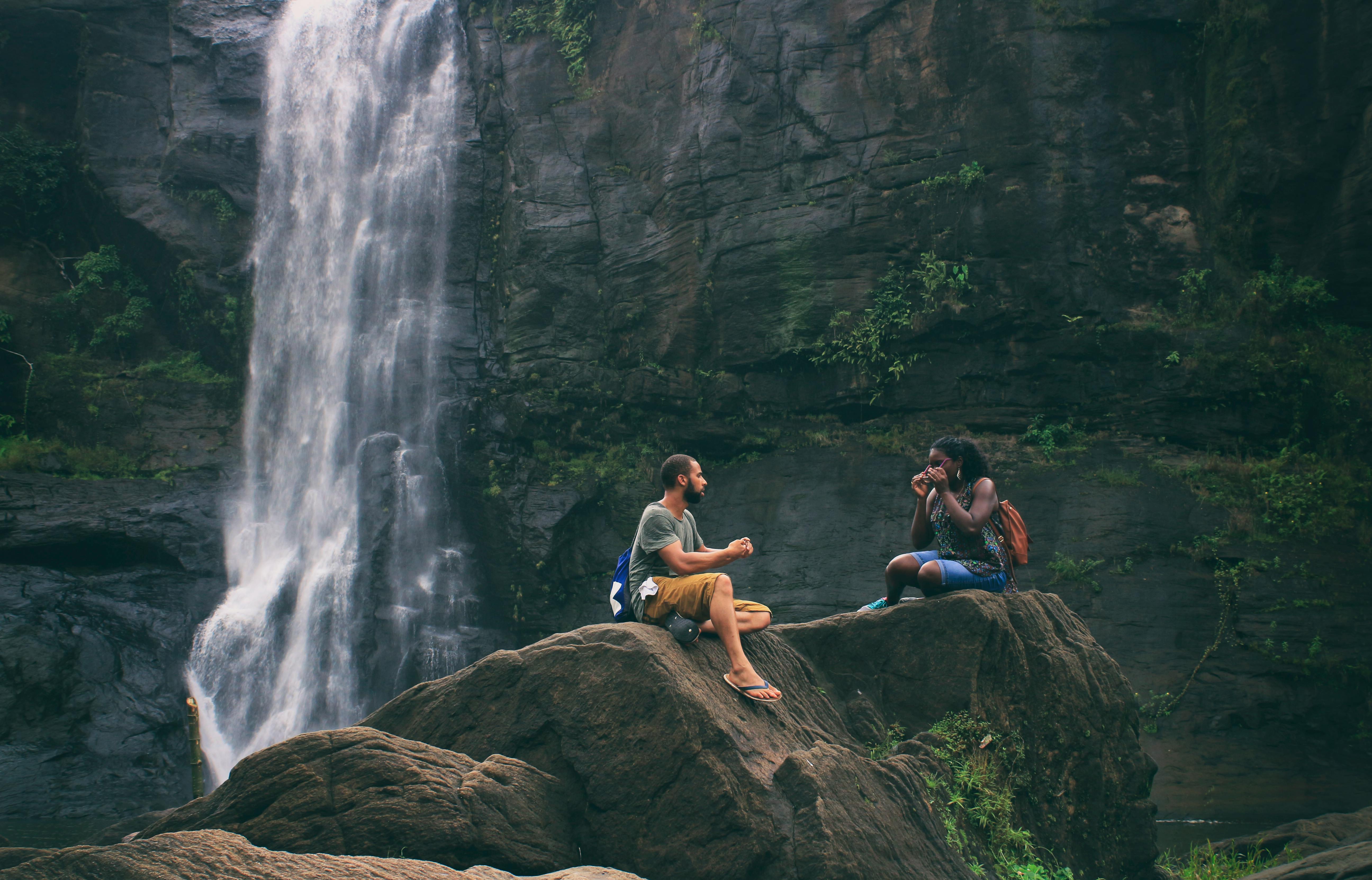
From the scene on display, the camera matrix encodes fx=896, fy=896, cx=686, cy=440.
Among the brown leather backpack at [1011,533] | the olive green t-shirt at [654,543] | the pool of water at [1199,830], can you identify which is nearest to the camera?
the olive green t-shirt at [654,543]

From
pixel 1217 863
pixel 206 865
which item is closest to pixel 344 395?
pixel 206 865

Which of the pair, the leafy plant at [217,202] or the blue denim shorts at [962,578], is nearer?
the blue denim shorts at [962,578]

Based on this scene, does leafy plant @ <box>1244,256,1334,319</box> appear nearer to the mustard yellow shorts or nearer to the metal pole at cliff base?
the mustard yellow shorts

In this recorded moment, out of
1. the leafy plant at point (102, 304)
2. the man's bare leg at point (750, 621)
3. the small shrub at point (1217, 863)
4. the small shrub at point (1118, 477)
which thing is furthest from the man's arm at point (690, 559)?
the leafy plant at point (102, 304)

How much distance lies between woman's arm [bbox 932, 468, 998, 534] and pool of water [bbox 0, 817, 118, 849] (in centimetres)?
997

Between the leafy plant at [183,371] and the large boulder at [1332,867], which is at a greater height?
the leafy plant at [183,371]

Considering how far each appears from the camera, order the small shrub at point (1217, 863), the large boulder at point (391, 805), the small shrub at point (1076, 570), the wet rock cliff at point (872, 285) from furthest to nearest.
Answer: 1. the small shrub at point (1076, 570)
2. the wet rock cliff at point (872, 285)
3. the small shrub at point (1217, 863)
4. the large boulder at point (391, 805)

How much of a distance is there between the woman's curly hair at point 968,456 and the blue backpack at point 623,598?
2.16 meters

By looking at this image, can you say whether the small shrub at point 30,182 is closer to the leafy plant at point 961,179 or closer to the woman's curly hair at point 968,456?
the leafy plant at point 961,179

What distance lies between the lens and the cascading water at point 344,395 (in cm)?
1391

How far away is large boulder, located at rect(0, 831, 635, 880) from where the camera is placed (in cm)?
315

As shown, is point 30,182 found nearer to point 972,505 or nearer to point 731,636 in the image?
point 731,636

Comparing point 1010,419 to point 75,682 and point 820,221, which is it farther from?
point 75,682

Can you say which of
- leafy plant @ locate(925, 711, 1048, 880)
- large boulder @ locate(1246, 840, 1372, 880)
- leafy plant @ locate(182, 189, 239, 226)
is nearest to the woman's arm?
leafy plant @ locate(925, 711, 1048, 880)
